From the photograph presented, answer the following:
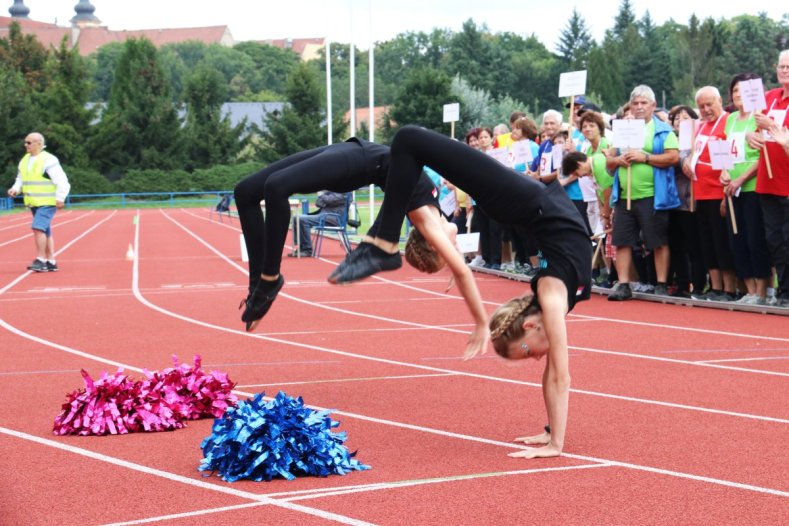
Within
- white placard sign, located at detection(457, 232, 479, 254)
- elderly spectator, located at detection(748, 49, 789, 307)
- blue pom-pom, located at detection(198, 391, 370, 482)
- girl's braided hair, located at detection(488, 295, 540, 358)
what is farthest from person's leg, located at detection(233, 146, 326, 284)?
elderly spectator, located at detection(748, 49, 789, 307)

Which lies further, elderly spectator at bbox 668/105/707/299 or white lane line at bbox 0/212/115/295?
white lane line at bbox 0/212/115/295

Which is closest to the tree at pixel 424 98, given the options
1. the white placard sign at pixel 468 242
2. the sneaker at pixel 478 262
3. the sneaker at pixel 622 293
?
the sneaker at pixel 478 262

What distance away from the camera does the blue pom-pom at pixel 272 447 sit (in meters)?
5.17

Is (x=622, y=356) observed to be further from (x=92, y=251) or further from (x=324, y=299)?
(x=92, y=251)

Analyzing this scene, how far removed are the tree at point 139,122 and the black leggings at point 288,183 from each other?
2184 inches

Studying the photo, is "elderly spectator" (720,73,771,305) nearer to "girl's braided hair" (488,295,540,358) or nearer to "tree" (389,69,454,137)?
"girl's braided hair" (488,295,540,358)

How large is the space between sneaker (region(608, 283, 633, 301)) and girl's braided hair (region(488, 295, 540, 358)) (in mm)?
6931

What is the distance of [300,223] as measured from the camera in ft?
64.6

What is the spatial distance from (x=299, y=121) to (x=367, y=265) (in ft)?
185

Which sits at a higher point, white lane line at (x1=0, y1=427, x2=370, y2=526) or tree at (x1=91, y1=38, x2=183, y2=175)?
tree at (x1=91, y1=38, x2=183, y2=175)

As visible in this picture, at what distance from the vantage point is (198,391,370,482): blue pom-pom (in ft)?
17.0

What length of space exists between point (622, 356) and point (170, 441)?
3.88m

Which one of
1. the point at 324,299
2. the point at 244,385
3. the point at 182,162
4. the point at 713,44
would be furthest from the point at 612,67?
the point at 244,385

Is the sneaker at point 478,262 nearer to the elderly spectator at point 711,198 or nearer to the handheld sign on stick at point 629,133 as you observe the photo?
the handheld sign on stick at point 629,133
